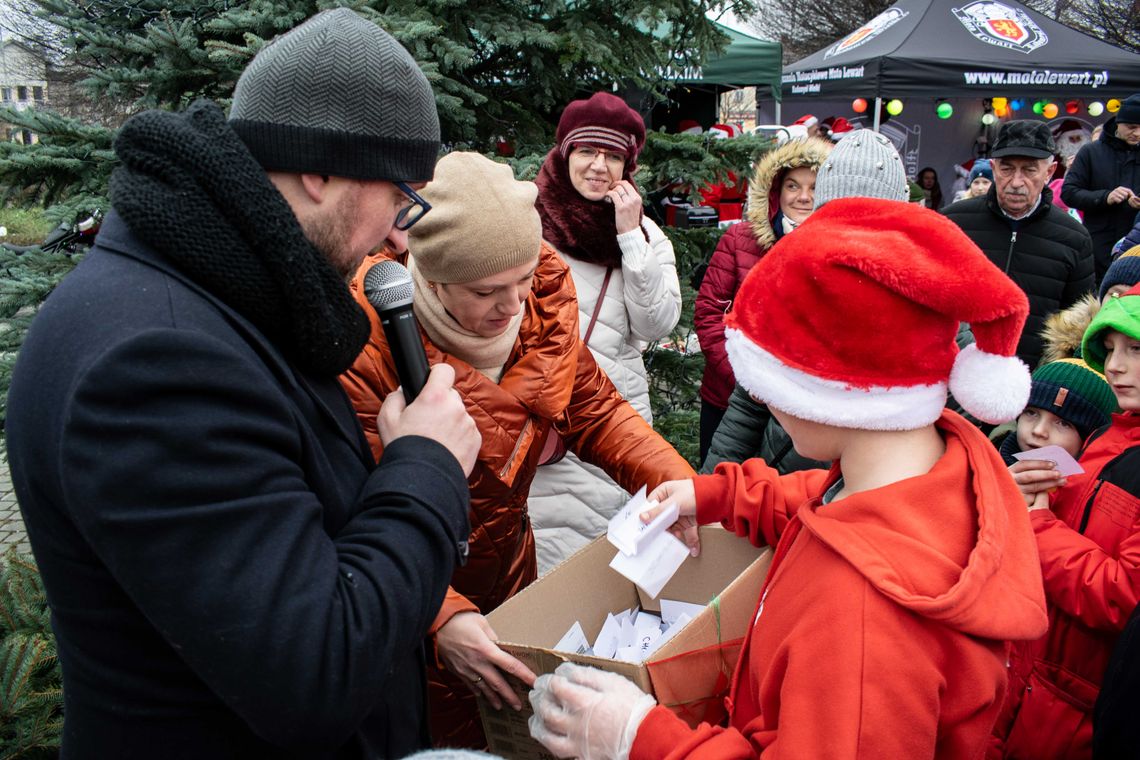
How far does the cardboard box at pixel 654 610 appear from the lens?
146 cm

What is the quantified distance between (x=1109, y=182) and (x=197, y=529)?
797 centimetres

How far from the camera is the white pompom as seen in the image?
1215 millimetres

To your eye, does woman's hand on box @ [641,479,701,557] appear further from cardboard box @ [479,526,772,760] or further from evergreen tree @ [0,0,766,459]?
evergreen tree @ [0,0,766,459]

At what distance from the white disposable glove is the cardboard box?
0.13ft

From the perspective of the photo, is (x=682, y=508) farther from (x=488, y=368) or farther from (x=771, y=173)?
(x=771, y=173)

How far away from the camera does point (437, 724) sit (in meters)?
2.03

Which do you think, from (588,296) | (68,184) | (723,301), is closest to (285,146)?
(588,296)

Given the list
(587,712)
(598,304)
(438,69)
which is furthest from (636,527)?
(438,69)

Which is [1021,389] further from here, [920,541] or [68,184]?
[68,184]

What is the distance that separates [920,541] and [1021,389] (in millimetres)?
287

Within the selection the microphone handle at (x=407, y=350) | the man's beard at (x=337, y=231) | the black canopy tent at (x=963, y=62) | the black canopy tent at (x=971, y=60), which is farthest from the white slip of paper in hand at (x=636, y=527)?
the black canopy tent at (x=971, y=60)

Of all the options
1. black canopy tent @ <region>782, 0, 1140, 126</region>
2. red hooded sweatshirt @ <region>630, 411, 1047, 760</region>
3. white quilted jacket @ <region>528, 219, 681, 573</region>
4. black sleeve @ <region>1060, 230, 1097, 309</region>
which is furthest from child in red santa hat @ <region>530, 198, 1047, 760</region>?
black canopy tent @ <region>782, 0, 1140, 126</region>

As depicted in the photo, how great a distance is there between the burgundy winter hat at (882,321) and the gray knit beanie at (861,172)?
216 cm

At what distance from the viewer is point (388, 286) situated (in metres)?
1.63
